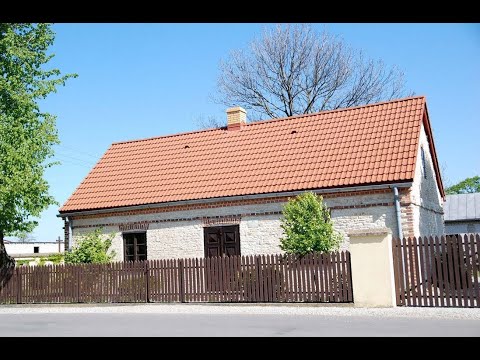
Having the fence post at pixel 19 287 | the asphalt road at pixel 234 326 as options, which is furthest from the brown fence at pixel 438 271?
the fence post at pixel 19 287

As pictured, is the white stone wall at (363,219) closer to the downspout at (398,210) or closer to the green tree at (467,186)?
the downspout at (398,210)

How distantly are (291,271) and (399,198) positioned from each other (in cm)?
442

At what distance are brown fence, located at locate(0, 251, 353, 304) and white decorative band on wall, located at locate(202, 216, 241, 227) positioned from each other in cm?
310

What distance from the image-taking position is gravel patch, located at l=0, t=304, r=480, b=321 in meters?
11.6

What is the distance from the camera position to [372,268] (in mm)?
13062

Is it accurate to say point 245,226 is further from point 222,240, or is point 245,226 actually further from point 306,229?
point 306,229

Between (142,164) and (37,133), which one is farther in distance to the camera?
(142,164)

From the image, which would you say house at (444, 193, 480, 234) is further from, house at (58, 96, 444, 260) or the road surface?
the road surface

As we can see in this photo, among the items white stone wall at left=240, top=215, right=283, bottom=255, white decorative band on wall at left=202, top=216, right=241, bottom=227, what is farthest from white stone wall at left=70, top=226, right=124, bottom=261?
white stone wall at left=240, top=215, right=283, bottom=255

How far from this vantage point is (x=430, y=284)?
497 inches

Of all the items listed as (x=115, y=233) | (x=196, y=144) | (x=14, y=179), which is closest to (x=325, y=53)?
(x=196, y=144)

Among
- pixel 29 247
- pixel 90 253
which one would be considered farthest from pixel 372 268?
pixel 29 247

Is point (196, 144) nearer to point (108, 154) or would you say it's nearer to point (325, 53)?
point (108, 154)

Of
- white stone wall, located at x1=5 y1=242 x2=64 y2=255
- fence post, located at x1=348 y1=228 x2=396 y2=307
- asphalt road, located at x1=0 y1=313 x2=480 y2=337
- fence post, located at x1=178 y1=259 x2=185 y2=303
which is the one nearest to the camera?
asphalt road, located at x1=0 y1=313 x2=480 y2=337
